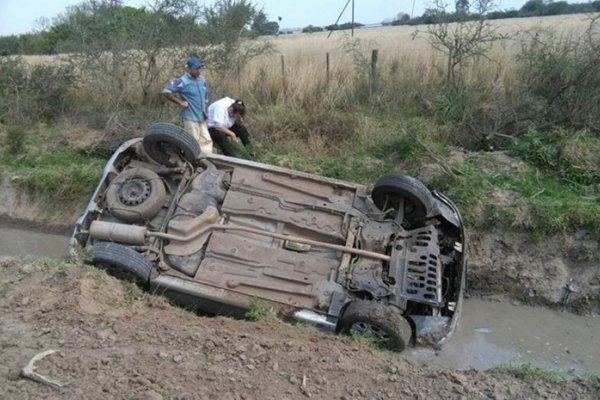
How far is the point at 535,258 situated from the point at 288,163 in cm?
376

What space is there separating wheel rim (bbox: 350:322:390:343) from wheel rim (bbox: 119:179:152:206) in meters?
2.48

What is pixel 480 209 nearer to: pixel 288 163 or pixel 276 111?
pixel 288 163

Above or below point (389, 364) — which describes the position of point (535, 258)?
below

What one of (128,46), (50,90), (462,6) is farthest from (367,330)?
(50,90)

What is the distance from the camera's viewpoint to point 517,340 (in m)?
6.48

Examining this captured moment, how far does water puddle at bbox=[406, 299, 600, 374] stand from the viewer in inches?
237

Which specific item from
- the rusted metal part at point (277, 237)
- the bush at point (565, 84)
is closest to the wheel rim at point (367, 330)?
the rusted metal part at point (277, 237)

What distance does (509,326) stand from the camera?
6.76 meters

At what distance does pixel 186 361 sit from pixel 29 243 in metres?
5.53

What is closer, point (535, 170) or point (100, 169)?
point (535, 170)

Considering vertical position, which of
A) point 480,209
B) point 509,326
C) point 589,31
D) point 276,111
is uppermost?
point 589,31

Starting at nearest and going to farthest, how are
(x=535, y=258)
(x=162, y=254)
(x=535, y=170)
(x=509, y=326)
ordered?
(x=162, y=254) < (x=509, y=326) < (x=535, y=258) < (x=535, y=170)

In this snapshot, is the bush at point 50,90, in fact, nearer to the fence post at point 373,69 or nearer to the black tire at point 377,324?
the fence post at point 373,69

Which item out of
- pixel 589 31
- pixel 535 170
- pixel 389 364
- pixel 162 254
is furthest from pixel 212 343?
pixel 589 31
